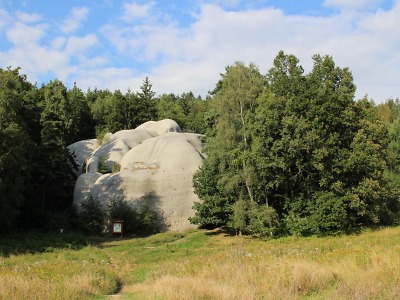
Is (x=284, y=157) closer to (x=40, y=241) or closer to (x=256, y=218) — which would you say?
(x=256, y=218)

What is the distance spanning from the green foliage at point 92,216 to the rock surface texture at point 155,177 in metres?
1.00

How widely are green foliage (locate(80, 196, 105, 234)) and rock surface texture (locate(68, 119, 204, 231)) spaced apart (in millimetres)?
998

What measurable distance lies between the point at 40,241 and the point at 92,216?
27.8 ft

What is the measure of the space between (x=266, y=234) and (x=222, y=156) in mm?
7671

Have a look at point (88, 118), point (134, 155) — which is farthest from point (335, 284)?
point (88, 118)

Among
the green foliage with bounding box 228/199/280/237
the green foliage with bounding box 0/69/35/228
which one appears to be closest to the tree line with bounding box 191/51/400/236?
the green foliage with bounding box 228/199/280/237

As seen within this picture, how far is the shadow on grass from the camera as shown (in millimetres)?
28625

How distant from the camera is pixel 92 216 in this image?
4016 centimetres

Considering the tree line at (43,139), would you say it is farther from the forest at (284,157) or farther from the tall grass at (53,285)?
the tall grass at (53,285)

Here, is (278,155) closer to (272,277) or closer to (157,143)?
(157,143)

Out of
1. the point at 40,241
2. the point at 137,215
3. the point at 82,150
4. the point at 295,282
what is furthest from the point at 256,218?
the point at 82,150

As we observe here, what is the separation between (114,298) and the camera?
495 inches

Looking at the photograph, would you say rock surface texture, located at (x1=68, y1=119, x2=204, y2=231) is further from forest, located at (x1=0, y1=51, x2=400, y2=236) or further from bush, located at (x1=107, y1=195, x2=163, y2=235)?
forest, located at (x1=0, y1=51, x2=400, y2=236)

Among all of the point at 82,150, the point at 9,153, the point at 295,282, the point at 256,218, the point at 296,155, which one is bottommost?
the point at 256,218
